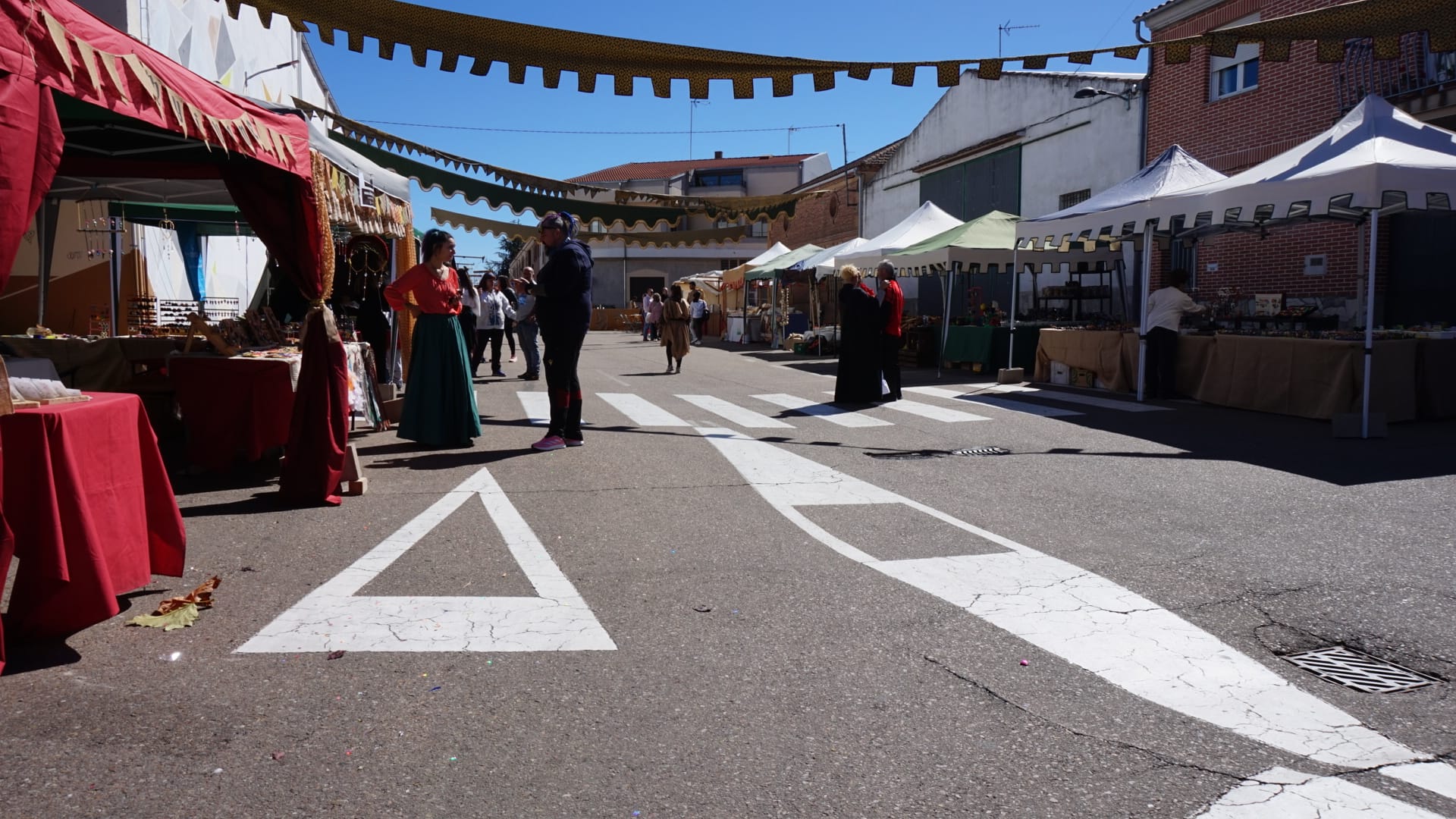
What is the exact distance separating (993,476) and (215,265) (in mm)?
13522

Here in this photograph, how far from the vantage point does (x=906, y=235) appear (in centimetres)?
1892

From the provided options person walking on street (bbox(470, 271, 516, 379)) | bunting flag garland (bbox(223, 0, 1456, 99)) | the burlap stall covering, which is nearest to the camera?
bunting flag garland (bbox(223, 0, 1456, 99))

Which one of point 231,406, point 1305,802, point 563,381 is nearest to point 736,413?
point 563,381

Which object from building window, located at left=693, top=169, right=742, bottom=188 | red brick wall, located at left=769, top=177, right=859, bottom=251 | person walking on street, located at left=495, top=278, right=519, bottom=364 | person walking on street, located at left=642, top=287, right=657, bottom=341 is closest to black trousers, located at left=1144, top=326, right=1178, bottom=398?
person walking on street, located at left=495, top=278, right=519, bottom=364

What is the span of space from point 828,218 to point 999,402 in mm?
26266

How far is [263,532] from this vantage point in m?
5.38

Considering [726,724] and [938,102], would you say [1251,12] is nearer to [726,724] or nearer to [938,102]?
[938,102]

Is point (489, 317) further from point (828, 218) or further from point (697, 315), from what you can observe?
point (828, 218)

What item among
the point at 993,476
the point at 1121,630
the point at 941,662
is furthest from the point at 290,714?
the point at 993,476

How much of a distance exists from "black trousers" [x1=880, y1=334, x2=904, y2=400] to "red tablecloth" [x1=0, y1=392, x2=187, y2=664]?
30.1 ft

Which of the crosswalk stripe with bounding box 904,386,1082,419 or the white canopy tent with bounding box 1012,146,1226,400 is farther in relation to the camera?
the white canopy tent with bounding box 1012,146,1226,400

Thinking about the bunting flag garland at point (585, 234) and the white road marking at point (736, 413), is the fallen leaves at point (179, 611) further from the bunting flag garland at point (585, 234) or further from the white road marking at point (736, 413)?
the bunting flag garland at point (585, 234)

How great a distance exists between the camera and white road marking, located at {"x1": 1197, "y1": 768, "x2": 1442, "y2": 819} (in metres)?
2.49

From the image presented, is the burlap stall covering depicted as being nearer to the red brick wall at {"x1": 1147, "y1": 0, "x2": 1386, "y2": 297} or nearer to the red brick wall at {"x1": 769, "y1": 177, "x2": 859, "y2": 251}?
the red brick wall at {"x1": 1147, "y1": 0, "x2": 1386, "y2": 297}
